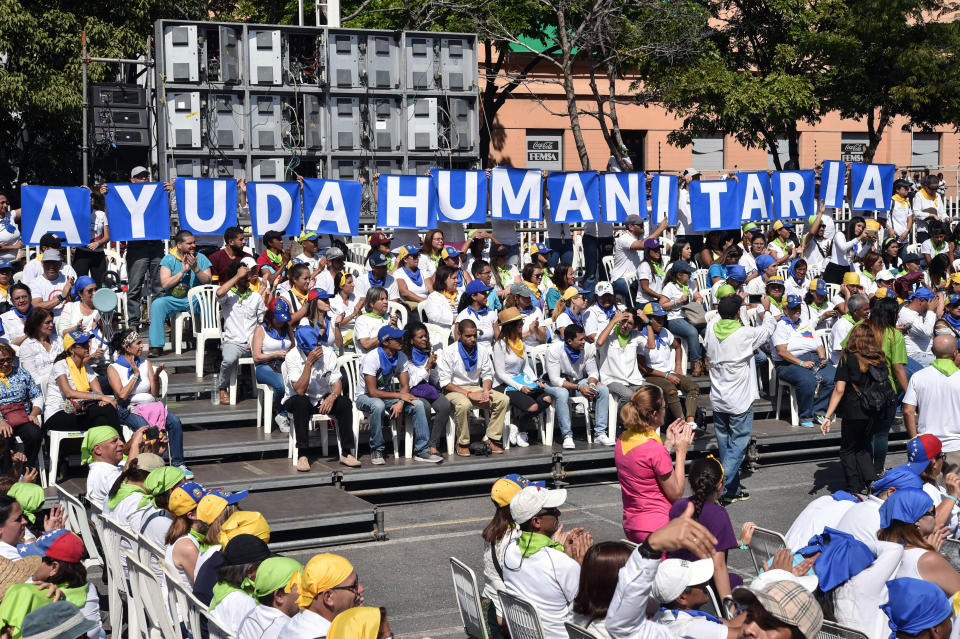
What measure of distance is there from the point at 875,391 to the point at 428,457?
4.33 meters

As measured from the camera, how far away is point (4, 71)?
81.1ft

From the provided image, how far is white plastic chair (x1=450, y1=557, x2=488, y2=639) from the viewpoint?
6.07 metres

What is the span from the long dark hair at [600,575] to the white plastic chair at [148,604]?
227 centimetres

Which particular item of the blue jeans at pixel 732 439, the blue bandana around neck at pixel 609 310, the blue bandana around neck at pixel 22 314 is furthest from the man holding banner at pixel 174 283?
the blue jeans at pixel 732 439

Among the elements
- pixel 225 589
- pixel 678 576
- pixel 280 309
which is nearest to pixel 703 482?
pixel 678 576

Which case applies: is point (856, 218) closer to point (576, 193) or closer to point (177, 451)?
point (576, 193)

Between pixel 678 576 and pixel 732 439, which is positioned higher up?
pixel 678 576

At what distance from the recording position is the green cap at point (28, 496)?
293 inches

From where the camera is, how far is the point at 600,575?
5.53 m

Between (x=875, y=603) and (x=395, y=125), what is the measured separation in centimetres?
1228

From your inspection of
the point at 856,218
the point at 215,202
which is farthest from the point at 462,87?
the point at 856,218

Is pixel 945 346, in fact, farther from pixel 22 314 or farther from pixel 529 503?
pixel 22 314

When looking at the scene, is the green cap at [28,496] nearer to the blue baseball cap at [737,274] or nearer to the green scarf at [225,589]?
the green scarf at [225,589]

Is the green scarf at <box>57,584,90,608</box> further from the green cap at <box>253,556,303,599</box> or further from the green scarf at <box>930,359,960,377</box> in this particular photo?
the green scarf at <box>930,359,960,377</box>
